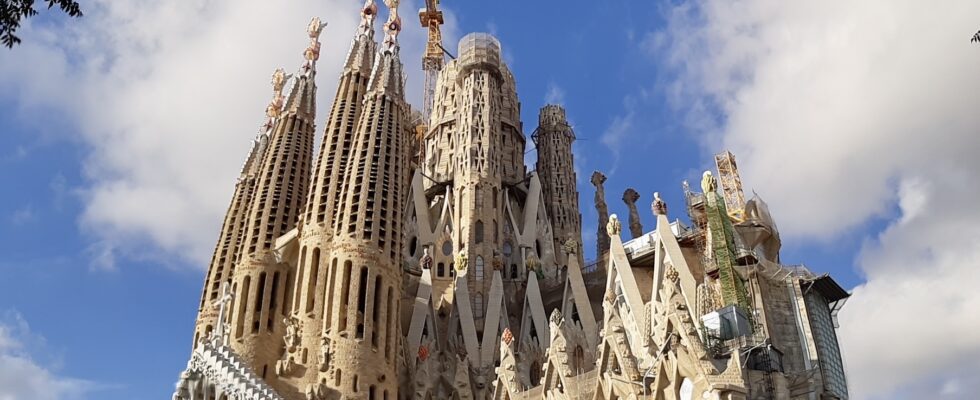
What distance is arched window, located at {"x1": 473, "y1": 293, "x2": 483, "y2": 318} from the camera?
32.0 metres

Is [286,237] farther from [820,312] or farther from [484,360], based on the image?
[820,312]

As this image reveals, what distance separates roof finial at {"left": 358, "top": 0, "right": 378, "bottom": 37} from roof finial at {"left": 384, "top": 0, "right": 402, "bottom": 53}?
25.8 inches

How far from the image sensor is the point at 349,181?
88.7 feet

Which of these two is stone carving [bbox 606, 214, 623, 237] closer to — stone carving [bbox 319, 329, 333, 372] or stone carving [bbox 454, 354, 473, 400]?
stone carving [bbox 454, 354, 473, 400]

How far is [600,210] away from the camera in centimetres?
4312

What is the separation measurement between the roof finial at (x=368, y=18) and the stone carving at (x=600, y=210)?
15.4 meters

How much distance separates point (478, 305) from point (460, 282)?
1.18 meters

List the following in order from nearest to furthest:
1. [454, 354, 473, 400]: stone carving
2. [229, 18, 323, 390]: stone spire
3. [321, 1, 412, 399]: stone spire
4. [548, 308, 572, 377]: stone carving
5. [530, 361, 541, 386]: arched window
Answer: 1. [321, 1, 412, 399]: stone spire
2. [548, 308, 572, 377]: stone carving
3. [229, 18, 323, 390]: stone spire
4. [454, 354, 473, 400]: stone carving
5. [530, 361, 541, 386]: arched window

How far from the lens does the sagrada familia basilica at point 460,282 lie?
22953 mm

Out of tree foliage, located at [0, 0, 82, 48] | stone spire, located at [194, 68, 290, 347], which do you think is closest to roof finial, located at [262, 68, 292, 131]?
stone spire, located at [194, 68, 290, 347]

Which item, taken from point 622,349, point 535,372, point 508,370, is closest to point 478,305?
point 535,372

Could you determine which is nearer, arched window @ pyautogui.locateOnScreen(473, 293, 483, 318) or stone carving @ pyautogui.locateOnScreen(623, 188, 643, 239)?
arched window @ pyautogui.locateOnScreen(473, 293, 483, 318)

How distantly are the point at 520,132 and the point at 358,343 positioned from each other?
65.3ft

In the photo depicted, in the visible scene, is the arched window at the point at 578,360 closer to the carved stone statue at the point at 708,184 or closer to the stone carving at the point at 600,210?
the carved stone statue at the point at 708,184
